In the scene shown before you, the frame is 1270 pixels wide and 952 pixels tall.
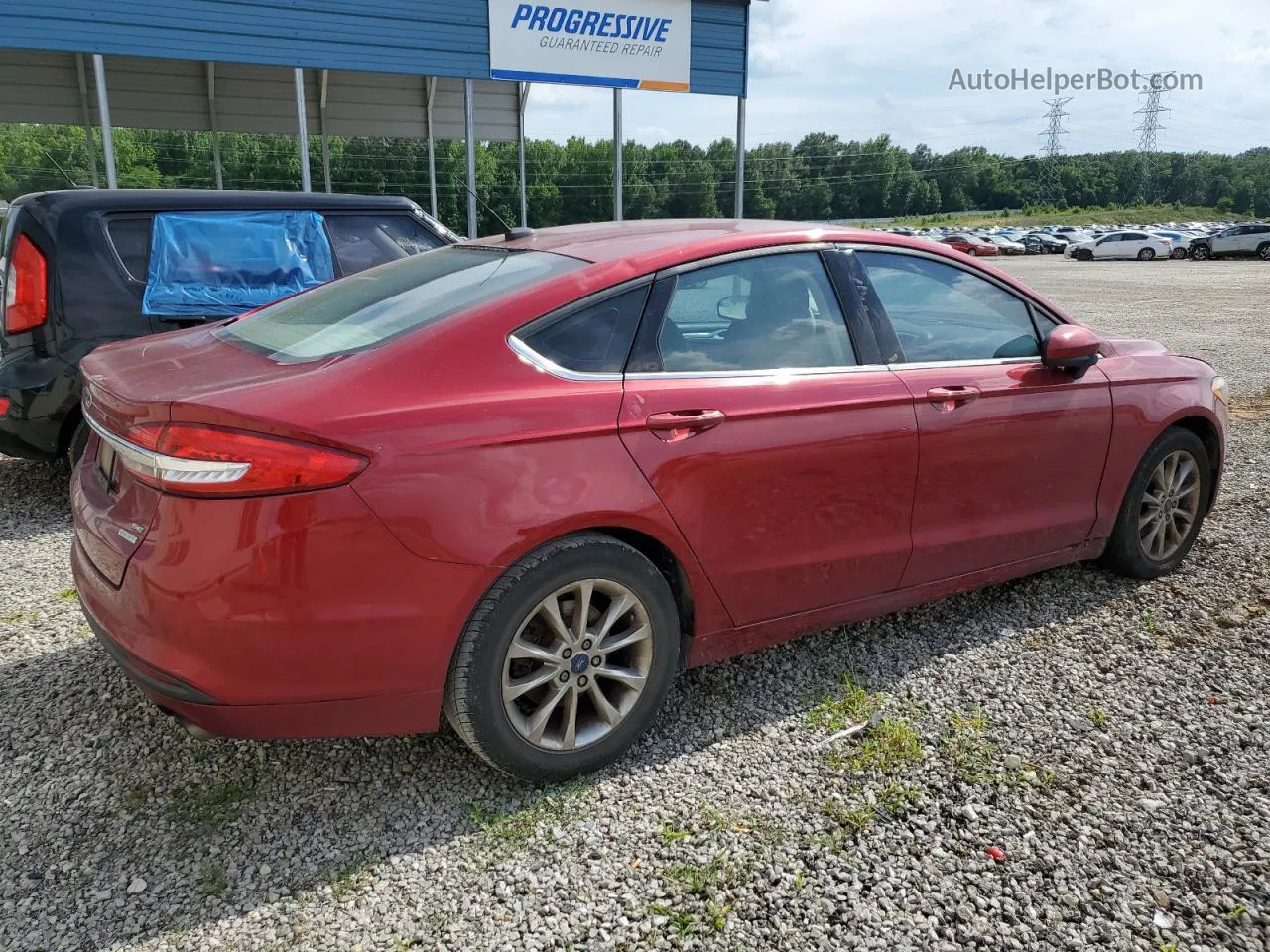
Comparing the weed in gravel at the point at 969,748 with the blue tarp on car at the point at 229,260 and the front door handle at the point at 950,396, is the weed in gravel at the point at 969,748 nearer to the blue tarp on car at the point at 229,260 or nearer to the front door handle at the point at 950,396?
the front door handle at the point at 950,396

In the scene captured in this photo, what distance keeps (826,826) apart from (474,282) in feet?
6.16

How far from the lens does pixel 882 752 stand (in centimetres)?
287

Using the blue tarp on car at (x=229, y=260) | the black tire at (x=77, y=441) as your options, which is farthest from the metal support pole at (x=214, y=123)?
the black tire at (x=77, y=441)

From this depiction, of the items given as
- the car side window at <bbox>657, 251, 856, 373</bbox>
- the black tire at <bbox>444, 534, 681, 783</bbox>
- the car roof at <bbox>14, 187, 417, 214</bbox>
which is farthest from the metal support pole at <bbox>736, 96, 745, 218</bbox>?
the black tire at <bbox>444, 534, 681, 783</bbox>

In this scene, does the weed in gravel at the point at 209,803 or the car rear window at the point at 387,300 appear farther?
the car rear window at the point at 387,300

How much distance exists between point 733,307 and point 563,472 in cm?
90

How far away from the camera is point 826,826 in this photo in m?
2.53

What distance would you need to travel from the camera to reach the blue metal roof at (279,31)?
11.4 metres

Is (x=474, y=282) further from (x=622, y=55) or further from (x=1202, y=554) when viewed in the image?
(x=622, y=55)

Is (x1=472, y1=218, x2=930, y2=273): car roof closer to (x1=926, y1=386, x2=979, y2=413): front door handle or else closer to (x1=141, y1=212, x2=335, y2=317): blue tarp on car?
(x1=926, y1=386, x2=979, y2=413): front door handle

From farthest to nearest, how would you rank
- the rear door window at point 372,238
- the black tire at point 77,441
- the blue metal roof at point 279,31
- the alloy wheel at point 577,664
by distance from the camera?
the blue metal roof at point 279,31 → the rear door window at point 372,238 → the black tire at point 77,441 → the alloy wheel at point 577,664

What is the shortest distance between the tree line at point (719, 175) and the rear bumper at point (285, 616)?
2282 centimetres

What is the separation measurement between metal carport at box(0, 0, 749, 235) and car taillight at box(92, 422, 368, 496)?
16.8 ft

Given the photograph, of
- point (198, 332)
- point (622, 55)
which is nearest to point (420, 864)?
point (198, 332)
